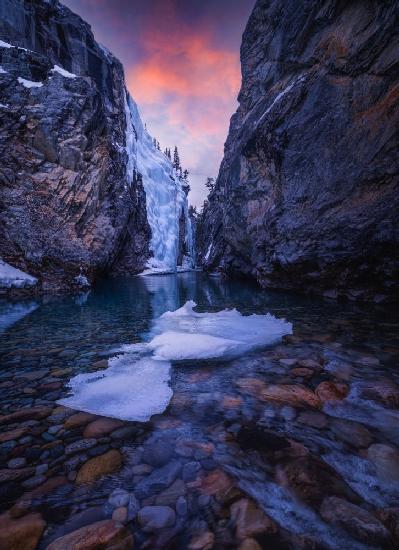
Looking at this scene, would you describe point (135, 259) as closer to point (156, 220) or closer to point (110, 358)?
point (156, 220)

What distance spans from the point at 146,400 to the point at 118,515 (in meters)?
1.37

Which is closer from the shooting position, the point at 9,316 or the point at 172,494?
the point at 172,494

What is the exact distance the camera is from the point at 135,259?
3694 cm

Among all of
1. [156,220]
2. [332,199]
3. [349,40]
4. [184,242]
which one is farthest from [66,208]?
[184,242]

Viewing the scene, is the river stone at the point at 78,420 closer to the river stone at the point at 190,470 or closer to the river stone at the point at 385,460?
the river stone at the point at 190,470

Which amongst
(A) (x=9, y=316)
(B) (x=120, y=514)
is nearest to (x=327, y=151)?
(B) (x=120, y=514)

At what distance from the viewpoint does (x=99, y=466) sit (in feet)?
6.41

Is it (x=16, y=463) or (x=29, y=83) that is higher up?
(x=29, y=83)

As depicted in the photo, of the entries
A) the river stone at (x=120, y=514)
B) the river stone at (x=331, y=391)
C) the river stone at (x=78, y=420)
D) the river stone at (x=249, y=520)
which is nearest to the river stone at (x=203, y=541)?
the river stone at (x=249, y=520)

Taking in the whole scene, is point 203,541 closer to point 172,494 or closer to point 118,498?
point 172,494

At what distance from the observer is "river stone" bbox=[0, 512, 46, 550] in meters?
1.34

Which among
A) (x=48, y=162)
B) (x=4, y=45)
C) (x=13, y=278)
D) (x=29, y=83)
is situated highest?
(x=4, y=45)

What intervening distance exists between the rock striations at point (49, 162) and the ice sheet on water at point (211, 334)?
1261cm

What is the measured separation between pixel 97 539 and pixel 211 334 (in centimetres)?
404
